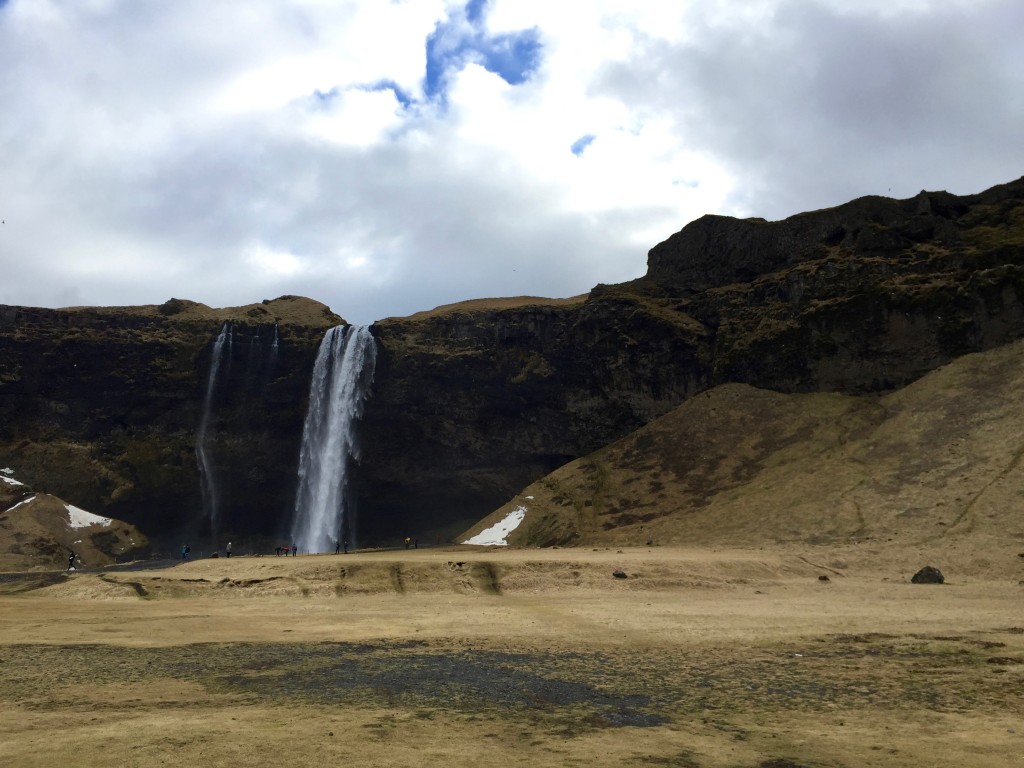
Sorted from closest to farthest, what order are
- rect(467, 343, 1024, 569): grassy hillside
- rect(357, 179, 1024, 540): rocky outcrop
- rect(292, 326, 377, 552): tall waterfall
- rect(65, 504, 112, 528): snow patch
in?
rect(467, 343, 1024, 569): grassy hillside → rect(357, 179, 1024, 540): rocky outcrop → rect(65, 504, 112, 528): snow patch → rect(292, 326, 377, 552): tall waterfall

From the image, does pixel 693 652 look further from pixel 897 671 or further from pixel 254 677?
pixel 254 677

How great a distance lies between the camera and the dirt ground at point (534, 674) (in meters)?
10.9

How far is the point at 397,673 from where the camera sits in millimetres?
16703

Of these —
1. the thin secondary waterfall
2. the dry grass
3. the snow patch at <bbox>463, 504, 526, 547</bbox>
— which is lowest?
the snow patch at <bbox>463, 504, 526, 547</bbox>

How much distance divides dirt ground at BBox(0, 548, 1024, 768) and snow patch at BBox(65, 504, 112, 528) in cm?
3591

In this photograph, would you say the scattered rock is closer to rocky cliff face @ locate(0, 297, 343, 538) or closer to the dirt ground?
the dirt ground

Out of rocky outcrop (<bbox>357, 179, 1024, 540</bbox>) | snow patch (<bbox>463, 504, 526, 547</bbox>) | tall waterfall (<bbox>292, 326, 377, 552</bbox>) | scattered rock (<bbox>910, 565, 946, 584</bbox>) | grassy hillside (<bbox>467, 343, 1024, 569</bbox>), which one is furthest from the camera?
tall waterfall (<bbox>292, 326, 377, 552</bbox>)

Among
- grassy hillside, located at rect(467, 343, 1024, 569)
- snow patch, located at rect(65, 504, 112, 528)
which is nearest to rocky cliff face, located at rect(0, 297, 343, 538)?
snow patch, located at rect(65, 504, 112, 528)

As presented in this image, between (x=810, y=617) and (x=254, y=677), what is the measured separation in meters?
15.4

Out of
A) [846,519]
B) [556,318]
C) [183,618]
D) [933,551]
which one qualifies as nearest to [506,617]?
[183,618]

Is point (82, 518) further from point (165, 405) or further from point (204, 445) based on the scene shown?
point (165, 405)

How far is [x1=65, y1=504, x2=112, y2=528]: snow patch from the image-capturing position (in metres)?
66.1

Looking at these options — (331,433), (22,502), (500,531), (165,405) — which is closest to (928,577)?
(500,531)

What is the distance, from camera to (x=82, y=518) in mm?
66875
